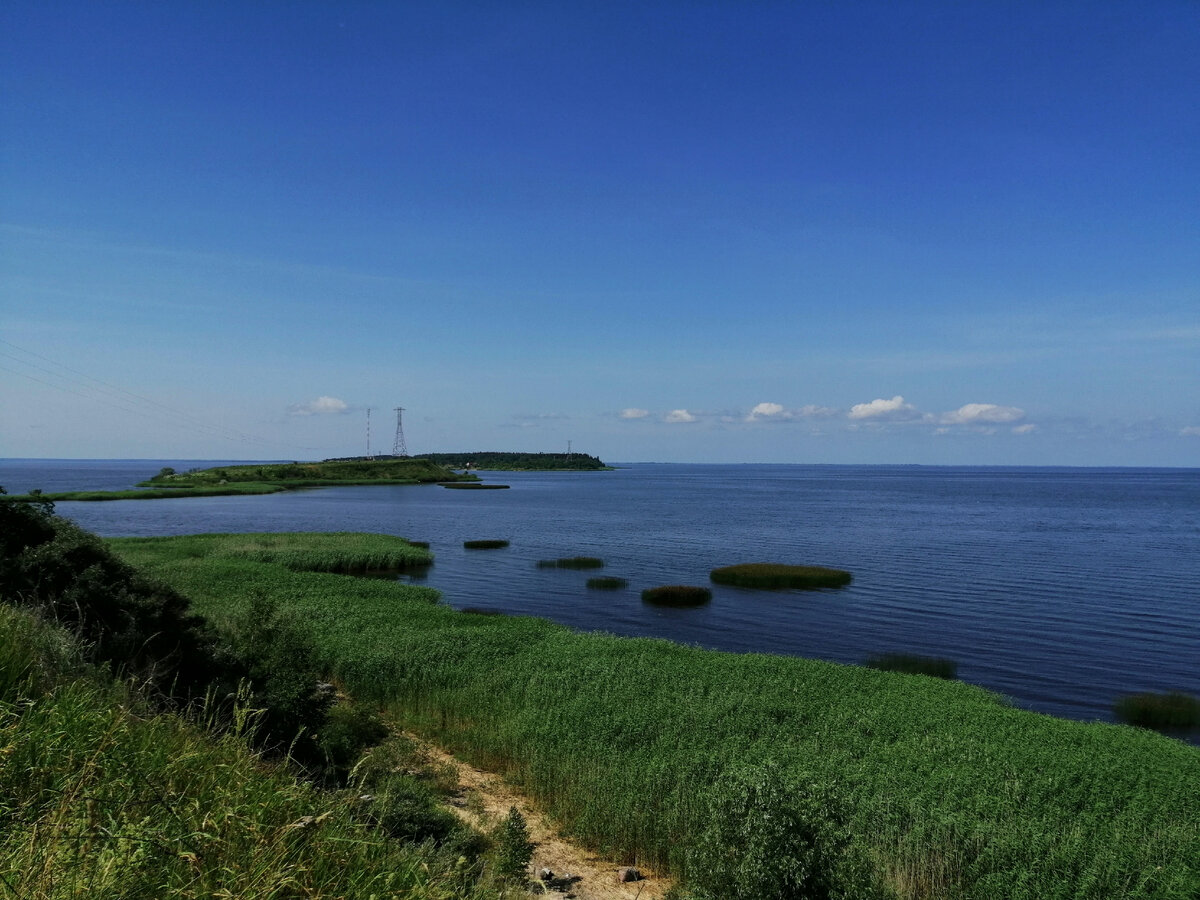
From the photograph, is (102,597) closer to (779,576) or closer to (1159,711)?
(1159,711)

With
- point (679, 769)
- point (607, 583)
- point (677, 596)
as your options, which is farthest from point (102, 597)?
point (607, 583)

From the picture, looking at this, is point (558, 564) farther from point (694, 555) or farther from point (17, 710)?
point (17, 710)

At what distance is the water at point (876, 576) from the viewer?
34312 millimetres

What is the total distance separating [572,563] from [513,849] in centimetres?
4586

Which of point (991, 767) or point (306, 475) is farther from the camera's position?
point (306, 475)

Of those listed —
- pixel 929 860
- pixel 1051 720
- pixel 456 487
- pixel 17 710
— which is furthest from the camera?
pixel 456 487

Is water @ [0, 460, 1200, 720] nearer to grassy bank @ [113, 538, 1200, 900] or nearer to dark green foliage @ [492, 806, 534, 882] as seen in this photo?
grassy bank @ [113, 538, 1200, 900]

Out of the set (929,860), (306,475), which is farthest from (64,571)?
(306,475)

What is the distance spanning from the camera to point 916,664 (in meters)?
32.1

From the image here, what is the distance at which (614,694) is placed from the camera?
22.6 metres

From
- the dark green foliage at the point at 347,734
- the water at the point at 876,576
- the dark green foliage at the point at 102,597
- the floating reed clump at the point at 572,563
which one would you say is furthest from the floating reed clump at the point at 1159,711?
the floating reed clump at the point at 572,563

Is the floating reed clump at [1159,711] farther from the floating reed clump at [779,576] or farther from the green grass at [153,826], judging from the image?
the green grass at [153,826]

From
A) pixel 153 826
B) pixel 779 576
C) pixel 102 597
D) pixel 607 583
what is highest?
pixel 153 826

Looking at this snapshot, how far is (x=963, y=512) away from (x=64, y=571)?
12281 cm
